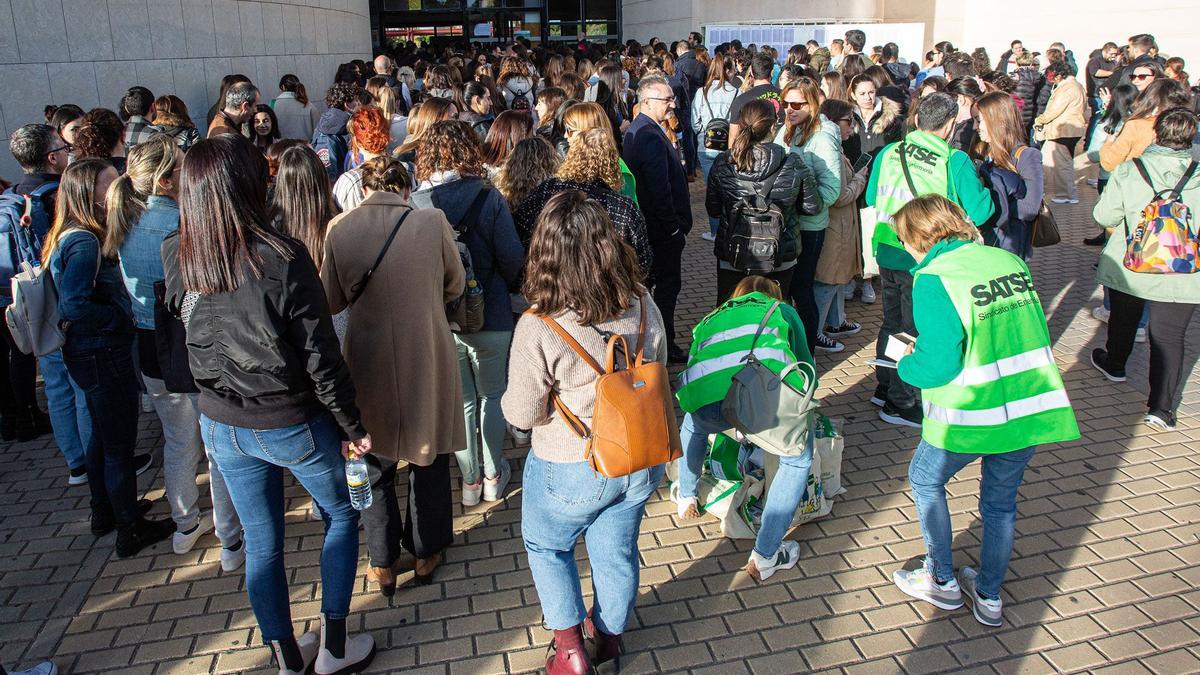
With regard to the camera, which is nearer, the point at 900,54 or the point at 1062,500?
the point at 1062,500

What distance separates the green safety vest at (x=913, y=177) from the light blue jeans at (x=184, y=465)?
148 inches

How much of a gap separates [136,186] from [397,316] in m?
1.41

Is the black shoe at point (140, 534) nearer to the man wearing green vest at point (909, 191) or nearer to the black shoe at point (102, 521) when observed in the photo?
the black shoe at point (102, 521)

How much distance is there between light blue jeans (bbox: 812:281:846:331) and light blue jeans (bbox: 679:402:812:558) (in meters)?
2.56

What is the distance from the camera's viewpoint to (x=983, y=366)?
128 inches

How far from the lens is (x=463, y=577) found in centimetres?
397

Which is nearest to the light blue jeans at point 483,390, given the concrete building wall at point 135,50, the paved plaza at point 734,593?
the paved plaza at point 734,593

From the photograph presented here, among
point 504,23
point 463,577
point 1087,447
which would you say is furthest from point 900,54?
point 504,23

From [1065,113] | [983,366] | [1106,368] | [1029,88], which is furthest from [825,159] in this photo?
[1029,88]

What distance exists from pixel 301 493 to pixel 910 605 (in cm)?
313

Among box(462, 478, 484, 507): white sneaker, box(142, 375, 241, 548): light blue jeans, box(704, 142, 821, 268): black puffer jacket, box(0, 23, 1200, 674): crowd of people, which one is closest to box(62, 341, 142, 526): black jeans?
box(0, 23, 1200, 674): crowd of people

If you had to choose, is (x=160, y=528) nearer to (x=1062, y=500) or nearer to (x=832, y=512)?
(x=832, y=512)

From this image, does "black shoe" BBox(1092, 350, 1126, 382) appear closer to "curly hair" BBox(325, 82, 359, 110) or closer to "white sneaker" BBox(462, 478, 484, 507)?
"white sneaker" BBox(462, 478, 484, 507)

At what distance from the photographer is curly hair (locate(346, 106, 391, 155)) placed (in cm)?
473
